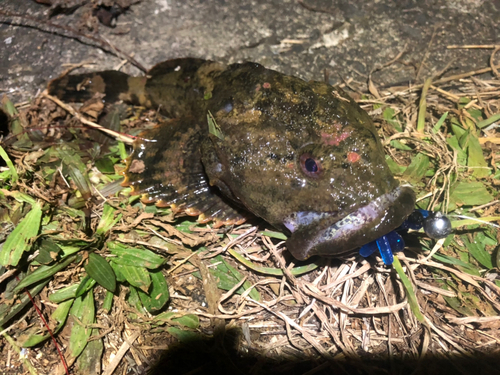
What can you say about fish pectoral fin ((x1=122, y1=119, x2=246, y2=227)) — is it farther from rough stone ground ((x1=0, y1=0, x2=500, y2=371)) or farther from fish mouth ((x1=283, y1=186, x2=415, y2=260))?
rough stone ground ((x1=0, y1=0, x2=500, y2=371))

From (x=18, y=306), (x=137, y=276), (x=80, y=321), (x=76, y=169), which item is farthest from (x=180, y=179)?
(x=18, y=306)

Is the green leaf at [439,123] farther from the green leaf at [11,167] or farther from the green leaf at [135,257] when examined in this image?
the green leaf at [11,167]

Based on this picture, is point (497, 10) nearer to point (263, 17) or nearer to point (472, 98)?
point (472, 98)

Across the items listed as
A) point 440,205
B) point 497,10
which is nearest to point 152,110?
point 440,205

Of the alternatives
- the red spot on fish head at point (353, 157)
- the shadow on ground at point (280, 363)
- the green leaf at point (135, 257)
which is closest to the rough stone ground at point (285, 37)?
the red spot on fish head at point (353, 157)

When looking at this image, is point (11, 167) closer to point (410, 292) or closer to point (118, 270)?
point (118, 270)

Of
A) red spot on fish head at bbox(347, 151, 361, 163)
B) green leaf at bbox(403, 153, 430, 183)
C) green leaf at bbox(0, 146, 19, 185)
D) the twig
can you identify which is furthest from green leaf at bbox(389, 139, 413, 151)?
green leaf at bbox(0, 146, 19, 185)
